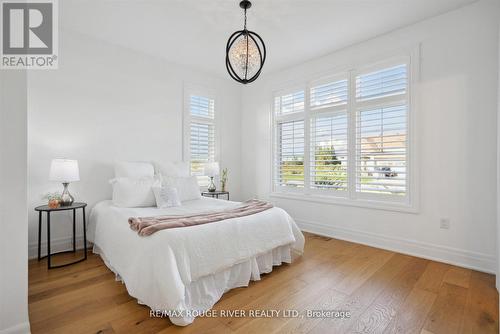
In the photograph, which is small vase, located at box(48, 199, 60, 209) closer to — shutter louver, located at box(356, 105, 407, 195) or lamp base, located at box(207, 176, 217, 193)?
lamp base, located at box(207, 176, 217, 193)

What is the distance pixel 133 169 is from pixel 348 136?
305 cm

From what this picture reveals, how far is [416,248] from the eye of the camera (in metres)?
3.05

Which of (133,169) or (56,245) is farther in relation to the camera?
(133,169)

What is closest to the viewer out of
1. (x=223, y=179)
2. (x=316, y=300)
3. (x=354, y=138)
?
(x=316, y=300)

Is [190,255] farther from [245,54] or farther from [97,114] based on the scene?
[97,114]

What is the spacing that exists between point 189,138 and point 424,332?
3.81 meters

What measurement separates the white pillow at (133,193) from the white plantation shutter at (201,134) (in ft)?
4.41

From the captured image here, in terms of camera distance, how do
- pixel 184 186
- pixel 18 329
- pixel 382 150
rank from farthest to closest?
pixel 184 186, pixel 382 150, pixel 18 329

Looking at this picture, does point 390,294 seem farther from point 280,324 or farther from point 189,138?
point 189,138

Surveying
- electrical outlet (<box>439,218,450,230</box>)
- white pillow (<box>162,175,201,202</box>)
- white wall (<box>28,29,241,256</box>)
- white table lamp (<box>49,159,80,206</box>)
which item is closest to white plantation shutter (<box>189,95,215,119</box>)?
white wall (<box>28,29,241,256</box>)

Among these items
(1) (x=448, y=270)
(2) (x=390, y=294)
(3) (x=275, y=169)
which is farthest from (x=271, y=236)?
(3) (x=275, y=169)

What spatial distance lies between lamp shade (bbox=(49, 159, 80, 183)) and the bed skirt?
99 cm

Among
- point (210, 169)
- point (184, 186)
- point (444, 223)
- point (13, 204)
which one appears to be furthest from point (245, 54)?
point (444, 223)

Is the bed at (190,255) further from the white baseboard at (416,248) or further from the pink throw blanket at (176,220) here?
the white baseboard at (416,248)
